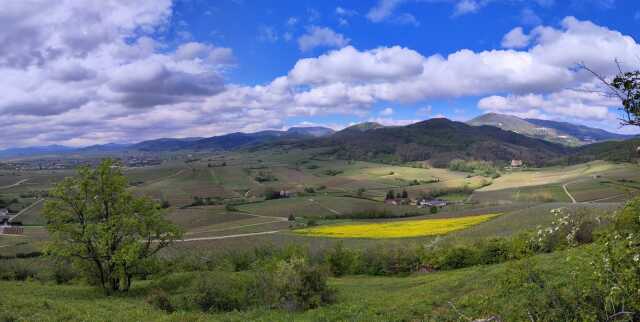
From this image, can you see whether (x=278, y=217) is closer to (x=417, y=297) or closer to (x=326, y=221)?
(x=326, y=221)

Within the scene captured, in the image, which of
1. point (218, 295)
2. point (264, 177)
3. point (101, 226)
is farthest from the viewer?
point (264, 177)

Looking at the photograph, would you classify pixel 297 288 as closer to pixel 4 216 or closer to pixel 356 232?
pixel 356 232

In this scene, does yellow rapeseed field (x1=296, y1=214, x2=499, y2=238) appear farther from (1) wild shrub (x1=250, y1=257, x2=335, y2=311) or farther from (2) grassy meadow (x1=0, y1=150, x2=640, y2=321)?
(1) wild shrub (x1=250, y1=257, x2=335, y2=311)

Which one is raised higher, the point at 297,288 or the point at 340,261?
the point at 297,288

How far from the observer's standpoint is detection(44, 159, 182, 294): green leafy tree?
27000mm

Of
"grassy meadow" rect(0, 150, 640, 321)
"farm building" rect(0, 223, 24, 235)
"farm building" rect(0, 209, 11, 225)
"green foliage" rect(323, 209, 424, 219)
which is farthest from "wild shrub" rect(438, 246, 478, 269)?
"farm building" rect(0, 209, 11, 225)

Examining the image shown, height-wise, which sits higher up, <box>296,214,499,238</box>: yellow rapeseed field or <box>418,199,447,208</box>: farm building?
<box>296,214,499,238</box>: yellow rapeseed field

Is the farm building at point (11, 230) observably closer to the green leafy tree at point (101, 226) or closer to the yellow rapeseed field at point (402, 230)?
the yellow rapeseed field at point (402, 230)

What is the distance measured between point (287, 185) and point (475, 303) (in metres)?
146

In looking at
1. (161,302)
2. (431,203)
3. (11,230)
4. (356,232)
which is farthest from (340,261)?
(11,230)

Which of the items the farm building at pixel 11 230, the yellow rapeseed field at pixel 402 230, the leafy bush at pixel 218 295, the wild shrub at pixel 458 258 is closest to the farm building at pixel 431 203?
the yellow rapeseed field at pixel 402 230

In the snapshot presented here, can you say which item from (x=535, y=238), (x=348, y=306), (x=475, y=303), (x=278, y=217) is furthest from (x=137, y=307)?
(x=278, y=217)

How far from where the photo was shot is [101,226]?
2700 centimetres

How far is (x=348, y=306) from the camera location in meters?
19.3
